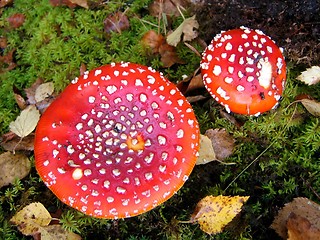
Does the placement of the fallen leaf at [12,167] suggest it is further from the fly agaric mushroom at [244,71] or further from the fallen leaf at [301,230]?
the fallen leaf at [301,230]

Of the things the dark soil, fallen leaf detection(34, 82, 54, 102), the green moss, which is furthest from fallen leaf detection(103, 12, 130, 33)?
the dark soil

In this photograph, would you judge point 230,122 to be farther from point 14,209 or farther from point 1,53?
point 1,53

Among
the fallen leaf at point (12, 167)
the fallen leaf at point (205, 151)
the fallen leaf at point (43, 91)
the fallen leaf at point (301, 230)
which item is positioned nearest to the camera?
the fallen leaf at point (301, 230)

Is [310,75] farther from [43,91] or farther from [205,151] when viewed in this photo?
[43,91]

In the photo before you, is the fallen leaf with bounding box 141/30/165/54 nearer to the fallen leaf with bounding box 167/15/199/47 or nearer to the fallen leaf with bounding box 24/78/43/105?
the fallen leaf with bounding box 167/15/199/47

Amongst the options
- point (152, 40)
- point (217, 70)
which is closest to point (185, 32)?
point (152, 40)

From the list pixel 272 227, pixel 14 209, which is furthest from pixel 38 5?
pixel 272 227

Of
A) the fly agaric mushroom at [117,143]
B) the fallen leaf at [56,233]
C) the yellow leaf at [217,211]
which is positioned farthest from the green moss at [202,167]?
the fly agaric mushroom at [117,143]
